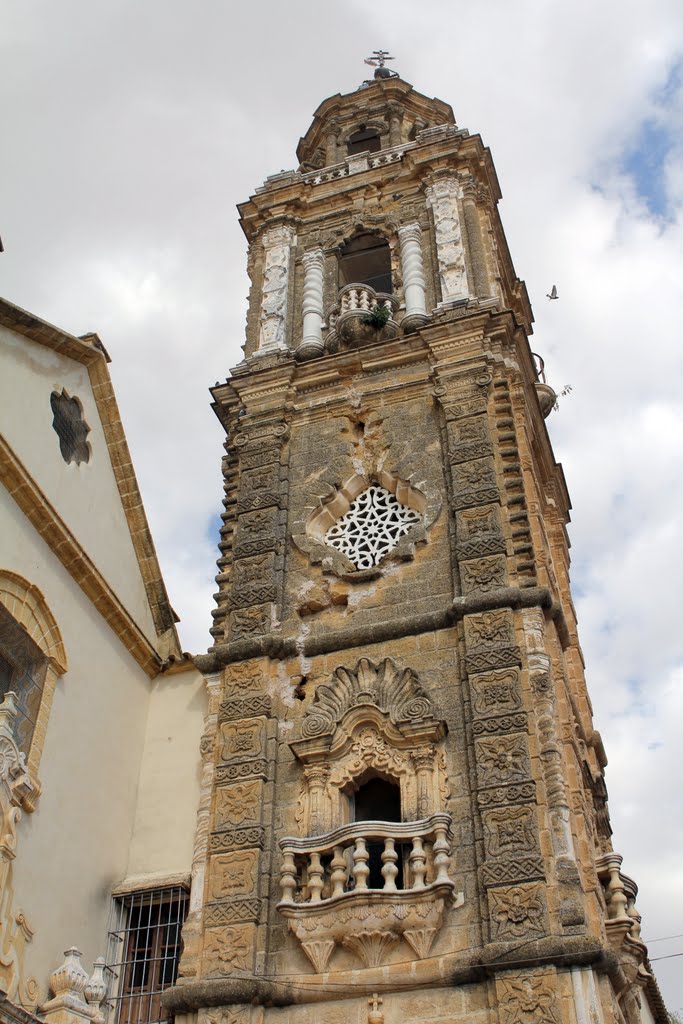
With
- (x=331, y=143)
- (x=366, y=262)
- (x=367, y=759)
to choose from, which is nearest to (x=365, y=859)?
(x=367, y=759)

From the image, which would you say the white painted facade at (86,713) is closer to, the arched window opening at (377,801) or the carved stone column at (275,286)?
the arched window opening at (377,801)

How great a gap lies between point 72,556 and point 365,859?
4984mm

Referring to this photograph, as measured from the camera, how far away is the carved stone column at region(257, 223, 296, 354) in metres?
15.3

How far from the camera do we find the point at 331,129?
825 inches

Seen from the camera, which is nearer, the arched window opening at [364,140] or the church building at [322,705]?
the church building at [322,705]

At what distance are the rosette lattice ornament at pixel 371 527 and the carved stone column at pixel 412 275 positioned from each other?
2784 millimetres

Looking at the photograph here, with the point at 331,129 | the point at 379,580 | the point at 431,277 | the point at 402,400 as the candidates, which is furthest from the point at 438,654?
the point at 331,129

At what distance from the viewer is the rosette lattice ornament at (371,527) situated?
1242 centimetres

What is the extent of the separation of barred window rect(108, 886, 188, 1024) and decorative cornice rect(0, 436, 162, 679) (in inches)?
120

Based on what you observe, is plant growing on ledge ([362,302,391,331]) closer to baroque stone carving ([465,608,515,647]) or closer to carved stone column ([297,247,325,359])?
carved stone column ([297,247,325,359])

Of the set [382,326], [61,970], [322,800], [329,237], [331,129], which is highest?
[331,129]

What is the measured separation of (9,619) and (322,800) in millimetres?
3646

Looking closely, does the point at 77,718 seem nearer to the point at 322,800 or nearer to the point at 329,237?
the point at 322,800

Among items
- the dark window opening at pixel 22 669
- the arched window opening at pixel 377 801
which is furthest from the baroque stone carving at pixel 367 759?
the dark window opening at pixel 22 669
